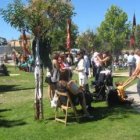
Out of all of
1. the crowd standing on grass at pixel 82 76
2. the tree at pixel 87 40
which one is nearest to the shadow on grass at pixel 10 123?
the crowd standing on grass at pixel 82 76

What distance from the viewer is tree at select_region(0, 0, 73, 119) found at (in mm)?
11469

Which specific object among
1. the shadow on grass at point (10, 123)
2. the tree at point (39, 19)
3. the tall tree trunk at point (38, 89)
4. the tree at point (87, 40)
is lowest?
the shadow on grass at point (10, 123)

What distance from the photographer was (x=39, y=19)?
37.7 ft

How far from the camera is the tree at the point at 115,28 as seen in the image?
199ft

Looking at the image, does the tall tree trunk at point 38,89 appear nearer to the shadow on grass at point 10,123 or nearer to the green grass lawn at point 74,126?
the green grass lawn at point 74,126

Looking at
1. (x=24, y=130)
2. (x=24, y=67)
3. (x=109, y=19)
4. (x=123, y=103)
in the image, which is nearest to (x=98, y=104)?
(x=123, y=103)

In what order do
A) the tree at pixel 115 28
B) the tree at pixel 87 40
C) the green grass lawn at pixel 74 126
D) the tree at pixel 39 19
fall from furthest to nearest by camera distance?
the tree at pixel 87 40 < the tree at pixel 115 28 < the tree at pixel 39 19 < the green grass lawn at pixel 74 126

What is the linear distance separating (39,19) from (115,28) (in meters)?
51.0

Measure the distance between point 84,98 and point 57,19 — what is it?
2.08 m

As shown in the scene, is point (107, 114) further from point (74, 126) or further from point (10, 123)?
point (10, 123)

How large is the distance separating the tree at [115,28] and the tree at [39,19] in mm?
48972

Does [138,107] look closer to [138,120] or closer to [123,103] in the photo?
[123,103]

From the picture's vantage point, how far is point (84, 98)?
12.0 metres

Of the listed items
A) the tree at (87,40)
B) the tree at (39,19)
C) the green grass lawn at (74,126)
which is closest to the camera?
the green grass lawn at (74,126)
